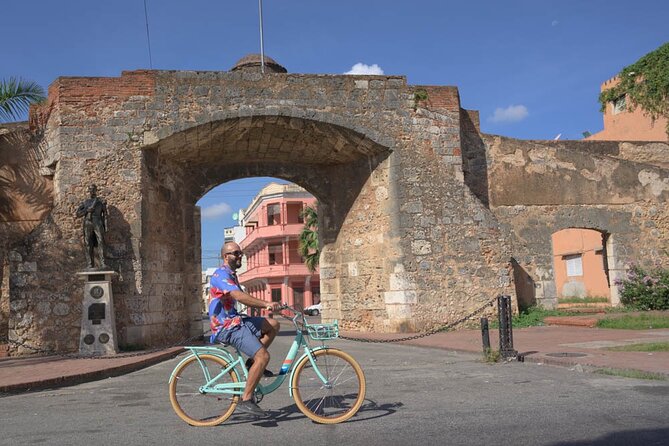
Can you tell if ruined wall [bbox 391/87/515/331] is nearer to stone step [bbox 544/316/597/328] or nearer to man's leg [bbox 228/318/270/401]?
stone step [bbox 544/316/597/328]

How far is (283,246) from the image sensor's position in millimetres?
44469

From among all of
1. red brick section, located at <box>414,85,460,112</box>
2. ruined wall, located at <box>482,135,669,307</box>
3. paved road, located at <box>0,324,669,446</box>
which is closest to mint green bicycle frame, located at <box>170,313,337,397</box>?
paved road, located at <box>0,324,669,446</box>

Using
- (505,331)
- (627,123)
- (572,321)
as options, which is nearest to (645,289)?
(572,321)

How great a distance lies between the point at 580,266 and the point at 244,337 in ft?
70.1

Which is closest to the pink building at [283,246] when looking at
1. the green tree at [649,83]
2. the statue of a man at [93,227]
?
the green tree at [649,83]

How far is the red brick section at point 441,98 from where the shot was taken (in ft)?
49.7

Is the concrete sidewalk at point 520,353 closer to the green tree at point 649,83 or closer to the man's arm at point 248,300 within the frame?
the man's arm at point 248,300

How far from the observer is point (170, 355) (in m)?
11.9

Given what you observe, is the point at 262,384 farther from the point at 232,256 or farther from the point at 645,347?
the point at 645,347

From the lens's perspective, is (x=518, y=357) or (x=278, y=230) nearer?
(x=518, y=357)

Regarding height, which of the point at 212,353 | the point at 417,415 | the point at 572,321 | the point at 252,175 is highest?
the point at 252,175

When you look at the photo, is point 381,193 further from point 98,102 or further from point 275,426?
point 275,426

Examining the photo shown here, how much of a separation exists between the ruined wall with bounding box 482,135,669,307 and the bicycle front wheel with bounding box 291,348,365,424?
12.2m

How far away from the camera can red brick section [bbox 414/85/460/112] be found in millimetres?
15148
